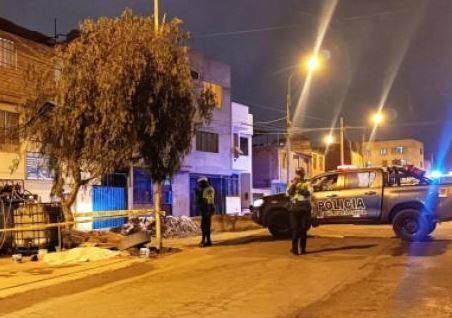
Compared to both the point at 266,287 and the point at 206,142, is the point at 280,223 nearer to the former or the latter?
the point at 266,287

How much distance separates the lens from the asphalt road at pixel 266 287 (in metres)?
8.45

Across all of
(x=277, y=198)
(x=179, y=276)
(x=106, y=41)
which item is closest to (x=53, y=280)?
(x=179, y=276)

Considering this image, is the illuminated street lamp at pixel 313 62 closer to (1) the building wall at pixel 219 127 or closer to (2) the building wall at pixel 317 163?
(1) the building wall at pixel 219 127

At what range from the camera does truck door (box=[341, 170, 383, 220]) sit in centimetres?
1767

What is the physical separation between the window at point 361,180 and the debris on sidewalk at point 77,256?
6.68 m

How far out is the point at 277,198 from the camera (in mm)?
18891

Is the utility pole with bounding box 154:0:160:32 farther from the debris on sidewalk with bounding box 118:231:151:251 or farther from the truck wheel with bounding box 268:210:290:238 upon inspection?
the truck wheel with bounding box 268:210:290:238

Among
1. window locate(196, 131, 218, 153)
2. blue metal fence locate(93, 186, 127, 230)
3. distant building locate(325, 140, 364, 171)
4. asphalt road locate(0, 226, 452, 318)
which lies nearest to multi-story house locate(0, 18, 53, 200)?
blue metal fence locate(93, 186, 127, 230)

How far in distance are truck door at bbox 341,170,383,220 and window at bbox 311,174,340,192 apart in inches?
13.5

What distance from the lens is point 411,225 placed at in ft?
56.9

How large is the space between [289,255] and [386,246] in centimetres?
288

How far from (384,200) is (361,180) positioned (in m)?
0.81

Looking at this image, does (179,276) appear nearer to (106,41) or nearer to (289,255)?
(289,255)

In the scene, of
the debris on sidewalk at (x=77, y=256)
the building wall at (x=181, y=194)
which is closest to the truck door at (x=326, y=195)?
the debris on sidewalk at (x=77, y=256)
